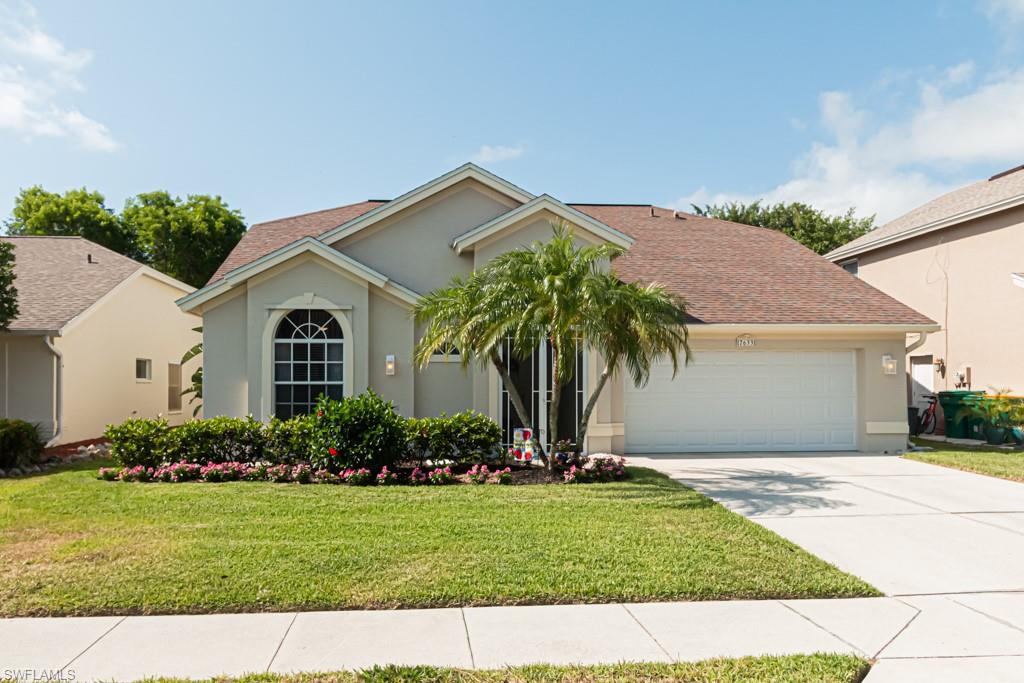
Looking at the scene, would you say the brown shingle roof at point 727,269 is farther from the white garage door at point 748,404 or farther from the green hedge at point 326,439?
the green hedge at point 326,439

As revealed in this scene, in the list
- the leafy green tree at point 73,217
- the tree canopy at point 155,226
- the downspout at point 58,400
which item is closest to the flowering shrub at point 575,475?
the downspout at point 58,400

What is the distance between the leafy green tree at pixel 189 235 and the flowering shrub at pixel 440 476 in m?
29.1

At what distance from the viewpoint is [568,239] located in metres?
10.2

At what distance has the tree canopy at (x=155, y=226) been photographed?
35.3 m

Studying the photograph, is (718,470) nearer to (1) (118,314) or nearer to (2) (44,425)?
(2) (44,425)

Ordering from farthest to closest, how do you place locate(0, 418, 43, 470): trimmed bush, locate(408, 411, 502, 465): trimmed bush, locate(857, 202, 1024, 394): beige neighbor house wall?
1. locate(857, 202, 1024, 394): beige neighbor house wall
2. locate(0, 418, 43, 470): trimmed bush
3. locate(408, 411, 502, 465): trimmed bush

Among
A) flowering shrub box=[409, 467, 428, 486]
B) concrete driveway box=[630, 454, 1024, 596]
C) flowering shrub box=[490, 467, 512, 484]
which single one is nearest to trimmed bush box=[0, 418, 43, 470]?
flowering shrub box=[409, 467, 428, 486]

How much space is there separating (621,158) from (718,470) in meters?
10.1

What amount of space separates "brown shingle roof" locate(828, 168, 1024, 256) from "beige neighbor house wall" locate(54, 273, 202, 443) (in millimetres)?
21948

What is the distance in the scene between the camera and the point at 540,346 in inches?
515

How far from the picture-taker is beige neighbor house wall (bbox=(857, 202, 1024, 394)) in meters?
17.2

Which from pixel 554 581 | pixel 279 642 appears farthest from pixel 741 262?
pixel 279 642

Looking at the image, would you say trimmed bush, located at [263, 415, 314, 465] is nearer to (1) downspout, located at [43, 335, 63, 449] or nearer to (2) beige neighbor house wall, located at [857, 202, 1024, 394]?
(1) downspout, located at [43, 335, 63, 449]

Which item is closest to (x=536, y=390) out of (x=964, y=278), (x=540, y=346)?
(x=540, y=346)
